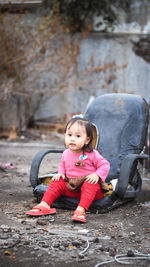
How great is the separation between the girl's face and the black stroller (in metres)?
0.46

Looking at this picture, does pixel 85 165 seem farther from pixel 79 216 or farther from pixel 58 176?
pixel 79 216

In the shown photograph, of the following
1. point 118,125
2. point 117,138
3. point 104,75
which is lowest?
point 117,138

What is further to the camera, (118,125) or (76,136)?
(118,125)

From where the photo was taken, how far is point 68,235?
9.47 ft

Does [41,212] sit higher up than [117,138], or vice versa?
[117,138]

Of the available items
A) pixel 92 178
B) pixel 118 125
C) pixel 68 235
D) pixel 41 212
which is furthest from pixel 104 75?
pixel 68 235

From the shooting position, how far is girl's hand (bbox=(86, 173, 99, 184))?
134 inches

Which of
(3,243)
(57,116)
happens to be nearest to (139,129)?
(3,243)

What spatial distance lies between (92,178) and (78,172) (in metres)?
0.21

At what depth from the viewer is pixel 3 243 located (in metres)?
2.62

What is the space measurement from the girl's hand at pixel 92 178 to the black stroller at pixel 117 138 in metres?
0.33

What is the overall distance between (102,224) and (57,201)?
62 cm

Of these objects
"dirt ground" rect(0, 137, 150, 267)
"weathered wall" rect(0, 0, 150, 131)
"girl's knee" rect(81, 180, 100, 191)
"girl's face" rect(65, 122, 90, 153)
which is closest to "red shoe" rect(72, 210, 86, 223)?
"dirt ground" rect(0, 137, 150, 267)

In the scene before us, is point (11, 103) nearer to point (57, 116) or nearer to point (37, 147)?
point (57, 116)
